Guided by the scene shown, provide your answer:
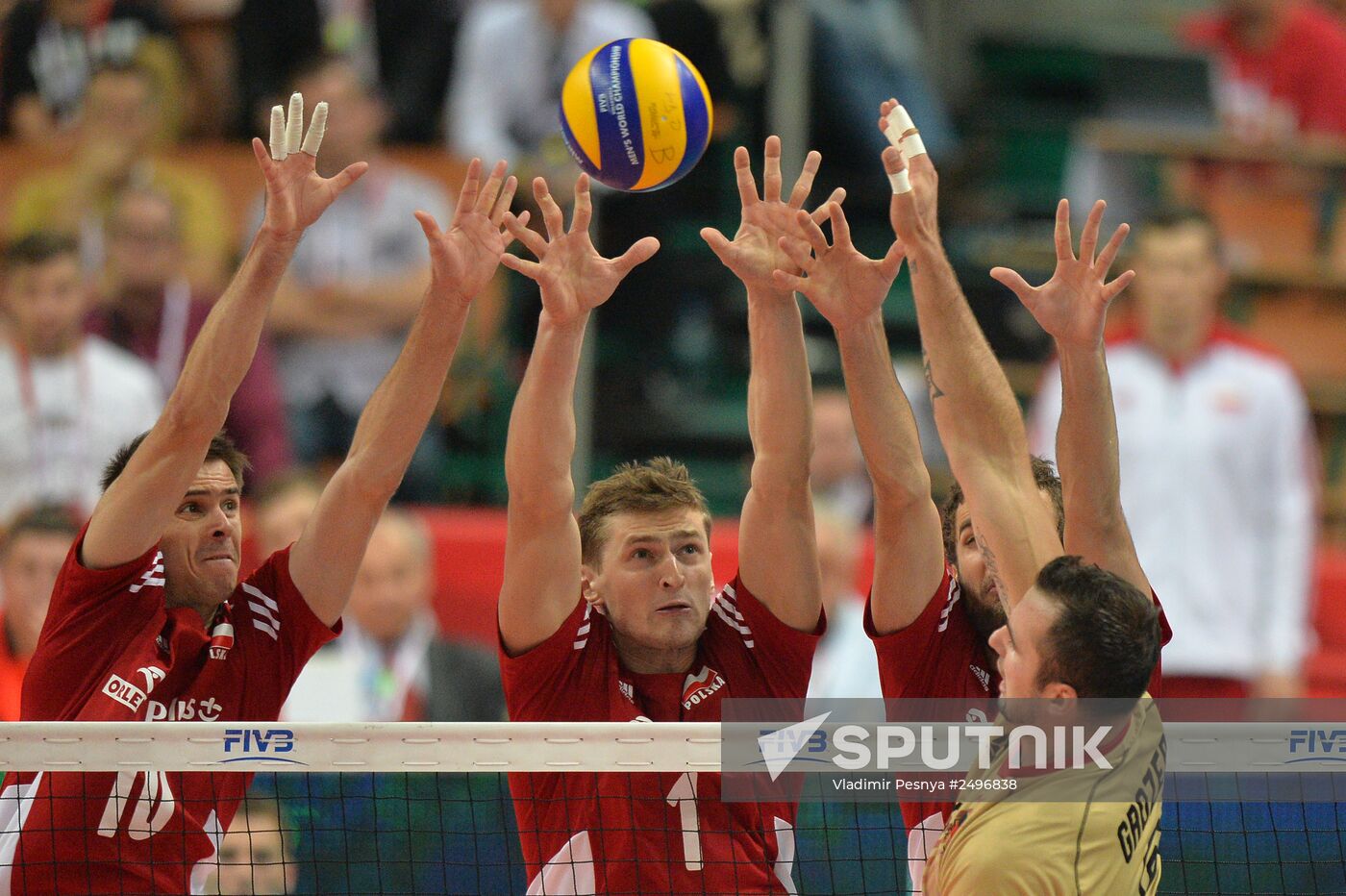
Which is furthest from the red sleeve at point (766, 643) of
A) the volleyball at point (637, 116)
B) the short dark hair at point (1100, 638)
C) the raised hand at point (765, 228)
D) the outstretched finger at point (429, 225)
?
the volleyball at point (637, 116)

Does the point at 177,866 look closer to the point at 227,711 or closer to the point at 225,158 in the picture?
the point at 227,711

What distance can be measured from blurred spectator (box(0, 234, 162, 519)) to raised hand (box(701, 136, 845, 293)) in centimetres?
537

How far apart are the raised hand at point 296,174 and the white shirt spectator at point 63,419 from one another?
4.95 metres

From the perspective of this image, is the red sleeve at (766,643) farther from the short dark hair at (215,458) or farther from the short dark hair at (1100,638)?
the short dark hair at (215,458)

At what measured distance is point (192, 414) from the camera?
218 inches

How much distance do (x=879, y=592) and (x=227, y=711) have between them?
214 centimetres

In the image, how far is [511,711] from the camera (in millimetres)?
5934

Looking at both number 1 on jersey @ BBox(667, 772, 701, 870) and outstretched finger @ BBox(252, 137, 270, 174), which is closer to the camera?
number 1 on jersey @ BBox(667, 772, 701, 870)

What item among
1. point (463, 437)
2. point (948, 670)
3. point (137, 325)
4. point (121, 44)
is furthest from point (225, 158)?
point (948, 670)

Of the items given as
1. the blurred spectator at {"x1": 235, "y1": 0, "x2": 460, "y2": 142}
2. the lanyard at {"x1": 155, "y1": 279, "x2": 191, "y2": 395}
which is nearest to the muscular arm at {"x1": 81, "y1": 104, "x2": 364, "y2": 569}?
the lanyard at {"x1": 155, "y1": 279, "x2": 191, "y2": 395}

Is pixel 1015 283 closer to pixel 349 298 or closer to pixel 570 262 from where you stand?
pixel 570 262

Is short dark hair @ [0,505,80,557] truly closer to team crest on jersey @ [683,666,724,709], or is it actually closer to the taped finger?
the taped finger

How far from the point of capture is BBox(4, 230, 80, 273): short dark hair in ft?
33.7

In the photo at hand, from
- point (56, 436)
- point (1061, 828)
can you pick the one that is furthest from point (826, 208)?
point (56, 436)
